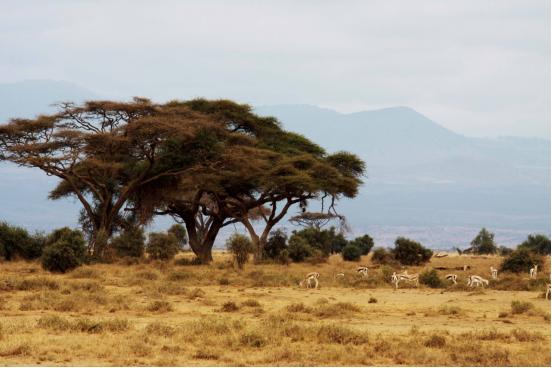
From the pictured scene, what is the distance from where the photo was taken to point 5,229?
4747cm

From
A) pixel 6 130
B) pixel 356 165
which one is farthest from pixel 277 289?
pixel 356 165

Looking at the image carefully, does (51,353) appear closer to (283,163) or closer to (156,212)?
(283,163)

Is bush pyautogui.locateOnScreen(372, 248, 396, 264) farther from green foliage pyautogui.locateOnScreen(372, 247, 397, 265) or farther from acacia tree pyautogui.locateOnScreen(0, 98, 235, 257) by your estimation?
acacia tree pyautogui.locateOnScreen(0, 98, 235, 257)

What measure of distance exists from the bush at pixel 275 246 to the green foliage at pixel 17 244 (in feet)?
43.0

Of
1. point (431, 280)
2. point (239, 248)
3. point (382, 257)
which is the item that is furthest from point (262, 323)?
point (382, 257)

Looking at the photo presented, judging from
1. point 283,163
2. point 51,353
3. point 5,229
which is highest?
point 283,163

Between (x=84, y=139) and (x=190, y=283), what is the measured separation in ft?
44.7

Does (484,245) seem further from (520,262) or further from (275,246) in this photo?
(520,262)

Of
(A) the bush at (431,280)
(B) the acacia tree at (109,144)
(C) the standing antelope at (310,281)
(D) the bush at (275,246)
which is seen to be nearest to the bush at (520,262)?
(A) the bush at (431,280)

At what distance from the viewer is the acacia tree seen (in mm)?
44438

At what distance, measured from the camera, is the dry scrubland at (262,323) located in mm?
16922

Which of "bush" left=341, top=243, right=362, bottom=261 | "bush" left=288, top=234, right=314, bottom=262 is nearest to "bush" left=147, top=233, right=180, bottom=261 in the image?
"bush" left=288, top=234, right=314, bottom=262

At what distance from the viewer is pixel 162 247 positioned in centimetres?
4909

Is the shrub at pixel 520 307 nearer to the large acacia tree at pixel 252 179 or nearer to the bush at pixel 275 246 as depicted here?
the large acacia tree at pixel 252 179
